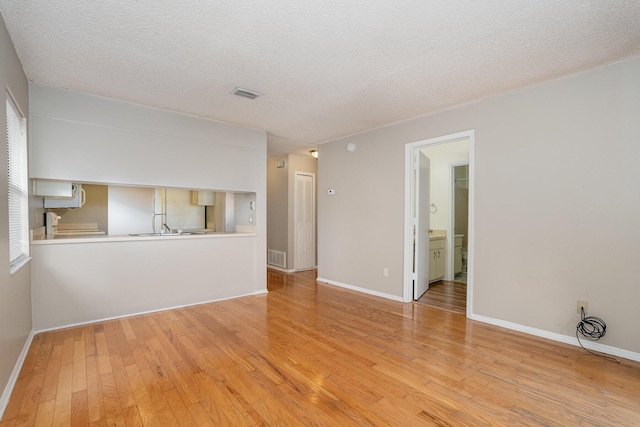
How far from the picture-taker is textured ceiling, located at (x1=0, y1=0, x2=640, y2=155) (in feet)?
6.25

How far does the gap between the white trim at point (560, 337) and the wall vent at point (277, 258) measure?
385cm

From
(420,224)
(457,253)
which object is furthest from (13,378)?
(457,253)

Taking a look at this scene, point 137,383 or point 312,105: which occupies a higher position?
point 312,105

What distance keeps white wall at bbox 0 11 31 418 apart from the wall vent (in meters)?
4.18

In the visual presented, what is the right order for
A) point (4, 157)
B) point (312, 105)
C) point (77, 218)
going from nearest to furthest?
point (4, 157)
point (312, 105)
point (77, 218)

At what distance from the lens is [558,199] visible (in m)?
2.89

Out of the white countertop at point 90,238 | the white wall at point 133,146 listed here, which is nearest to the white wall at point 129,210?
the white countertop at point 90,238

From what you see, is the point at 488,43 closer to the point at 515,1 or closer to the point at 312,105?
the point at 515,1

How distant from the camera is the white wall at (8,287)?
1913mm

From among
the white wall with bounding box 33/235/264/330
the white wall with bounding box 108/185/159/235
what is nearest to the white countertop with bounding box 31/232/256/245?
the white wall with bounding box 33/235/264/330

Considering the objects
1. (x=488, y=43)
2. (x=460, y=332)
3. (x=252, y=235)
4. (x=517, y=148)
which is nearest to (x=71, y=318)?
(x=252, y=235)

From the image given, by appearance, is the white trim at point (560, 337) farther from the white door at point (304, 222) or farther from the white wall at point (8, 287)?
the white wall at point (8, 287)

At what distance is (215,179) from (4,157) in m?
2.31

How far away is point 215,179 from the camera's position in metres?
4.21
